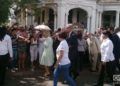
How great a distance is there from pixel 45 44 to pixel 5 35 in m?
2.16

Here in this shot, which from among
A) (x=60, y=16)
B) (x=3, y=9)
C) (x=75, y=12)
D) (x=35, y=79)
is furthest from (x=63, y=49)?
(x=75, y=12)

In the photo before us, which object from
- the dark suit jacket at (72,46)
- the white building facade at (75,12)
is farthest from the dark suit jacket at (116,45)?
the white building facade at (75,12)

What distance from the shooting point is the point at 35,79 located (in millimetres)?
13867

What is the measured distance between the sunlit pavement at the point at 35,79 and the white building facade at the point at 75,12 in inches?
793

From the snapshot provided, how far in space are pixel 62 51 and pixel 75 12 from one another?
97.5 ft

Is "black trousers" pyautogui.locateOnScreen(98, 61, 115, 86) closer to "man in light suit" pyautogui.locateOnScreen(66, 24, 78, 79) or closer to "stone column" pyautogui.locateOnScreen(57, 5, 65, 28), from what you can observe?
"man in light suit" pyautogui.locateOnScreen(66, 24, 78, 79)

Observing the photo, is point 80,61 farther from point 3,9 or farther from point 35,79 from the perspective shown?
point 3,9

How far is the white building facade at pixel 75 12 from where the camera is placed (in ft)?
118

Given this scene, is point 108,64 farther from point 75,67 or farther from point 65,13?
point 65,13

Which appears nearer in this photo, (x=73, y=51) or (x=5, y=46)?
(x=5, y=46)

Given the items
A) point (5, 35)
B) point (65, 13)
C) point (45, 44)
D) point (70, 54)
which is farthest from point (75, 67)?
point (65, 13)

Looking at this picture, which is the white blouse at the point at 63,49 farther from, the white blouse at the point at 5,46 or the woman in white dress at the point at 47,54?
the woman in white dress at the point at 47,54

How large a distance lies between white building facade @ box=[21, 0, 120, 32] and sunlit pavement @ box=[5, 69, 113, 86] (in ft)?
66.1

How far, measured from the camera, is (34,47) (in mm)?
15352
